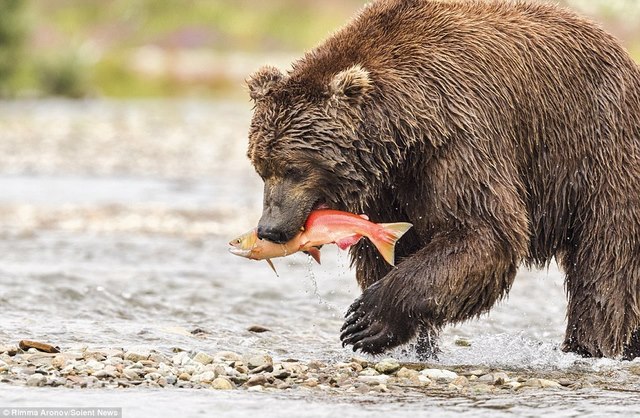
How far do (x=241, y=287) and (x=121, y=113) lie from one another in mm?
22216

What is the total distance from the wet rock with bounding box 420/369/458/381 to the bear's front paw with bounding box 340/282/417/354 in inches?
10.0

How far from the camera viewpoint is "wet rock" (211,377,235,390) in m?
5.50

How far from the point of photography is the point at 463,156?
19.8ft

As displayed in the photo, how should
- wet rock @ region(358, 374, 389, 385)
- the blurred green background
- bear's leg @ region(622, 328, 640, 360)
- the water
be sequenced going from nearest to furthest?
1. the water
2. wet rock @ region(358, 374, 389, 385)
3. bear's leg @ region(622, 328, 640, 360)
4. the blurred green background

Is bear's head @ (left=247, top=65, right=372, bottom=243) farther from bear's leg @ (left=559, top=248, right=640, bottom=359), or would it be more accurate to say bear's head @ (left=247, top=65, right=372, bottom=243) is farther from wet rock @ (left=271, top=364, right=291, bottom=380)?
bear's leg @ (left=559, top=248, right=640, bottom=359)

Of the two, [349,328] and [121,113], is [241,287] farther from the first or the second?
[121,113]

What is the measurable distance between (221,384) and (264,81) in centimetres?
161

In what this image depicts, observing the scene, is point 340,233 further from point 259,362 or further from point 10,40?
point 10,40

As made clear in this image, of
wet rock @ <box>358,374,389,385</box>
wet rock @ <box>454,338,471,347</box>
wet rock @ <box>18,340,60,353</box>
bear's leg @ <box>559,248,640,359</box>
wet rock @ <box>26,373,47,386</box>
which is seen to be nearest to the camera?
wet rock @ <box>26,373,47,386</box>

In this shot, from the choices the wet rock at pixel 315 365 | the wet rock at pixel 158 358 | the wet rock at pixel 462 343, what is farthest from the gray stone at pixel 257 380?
the wet rock at pixel 462 343

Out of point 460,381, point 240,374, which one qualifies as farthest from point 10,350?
point 460,381

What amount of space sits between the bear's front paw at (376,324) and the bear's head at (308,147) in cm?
48

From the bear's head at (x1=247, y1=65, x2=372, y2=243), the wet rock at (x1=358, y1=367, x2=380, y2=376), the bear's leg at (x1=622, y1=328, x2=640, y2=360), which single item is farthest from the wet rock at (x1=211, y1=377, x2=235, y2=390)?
the bear's leg at (x1=622, y1=328, x2=640, y2=360)

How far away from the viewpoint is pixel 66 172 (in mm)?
18844
